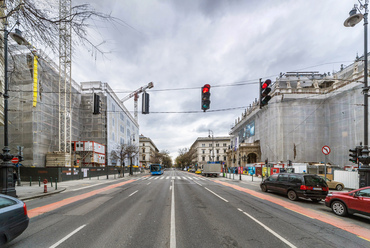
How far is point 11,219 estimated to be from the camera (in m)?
4.49

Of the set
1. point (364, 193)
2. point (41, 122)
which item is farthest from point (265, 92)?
point (41, 122)

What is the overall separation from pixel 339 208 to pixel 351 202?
2.27 ft

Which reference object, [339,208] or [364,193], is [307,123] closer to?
[339,208]

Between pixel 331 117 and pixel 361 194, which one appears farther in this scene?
pixel 331 117

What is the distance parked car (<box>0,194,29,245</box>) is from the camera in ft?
14.0

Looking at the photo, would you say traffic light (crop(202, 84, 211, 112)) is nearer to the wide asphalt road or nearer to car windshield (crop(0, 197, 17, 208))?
the wide asphalt road

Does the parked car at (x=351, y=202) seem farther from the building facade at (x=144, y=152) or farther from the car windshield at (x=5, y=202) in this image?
the building facade at (x=144, y=152)

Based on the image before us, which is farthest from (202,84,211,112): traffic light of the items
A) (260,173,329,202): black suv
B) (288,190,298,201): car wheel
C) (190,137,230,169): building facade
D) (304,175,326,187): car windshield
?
(190,137,230,169): building facade

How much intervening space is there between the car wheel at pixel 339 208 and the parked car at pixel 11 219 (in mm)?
10568

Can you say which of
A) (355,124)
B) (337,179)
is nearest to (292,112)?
(355,124)

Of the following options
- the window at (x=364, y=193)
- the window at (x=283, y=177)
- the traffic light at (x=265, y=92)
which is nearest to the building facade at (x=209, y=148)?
the window at (x=283, y=177)

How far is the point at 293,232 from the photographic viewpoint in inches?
232

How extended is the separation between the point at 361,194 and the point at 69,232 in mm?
9885

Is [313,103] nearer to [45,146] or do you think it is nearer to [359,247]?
[359,247]
